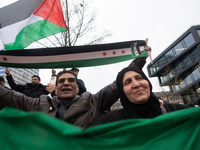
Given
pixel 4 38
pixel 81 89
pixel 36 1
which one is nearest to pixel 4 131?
pixel 81 89

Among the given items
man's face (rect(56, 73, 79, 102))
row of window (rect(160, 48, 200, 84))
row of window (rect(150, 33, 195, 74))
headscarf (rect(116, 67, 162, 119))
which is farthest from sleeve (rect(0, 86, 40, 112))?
row of window (rect(150, 33, 195, 74))

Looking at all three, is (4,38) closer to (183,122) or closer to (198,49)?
(183,122)

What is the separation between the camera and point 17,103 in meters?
1.89

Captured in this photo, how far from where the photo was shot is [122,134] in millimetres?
842

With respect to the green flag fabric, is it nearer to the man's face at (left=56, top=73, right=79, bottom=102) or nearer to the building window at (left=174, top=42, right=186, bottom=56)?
the man's face at (left=56, top=73, right=79, bottom=102)

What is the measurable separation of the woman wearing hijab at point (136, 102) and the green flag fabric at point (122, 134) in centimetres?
59

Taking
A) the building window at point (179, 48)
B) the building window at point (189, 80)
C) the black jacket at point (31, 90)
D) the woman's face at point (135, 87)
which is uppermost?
the building window at point (179, 48)

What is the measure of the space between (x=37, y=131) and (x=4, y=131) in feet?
1.29

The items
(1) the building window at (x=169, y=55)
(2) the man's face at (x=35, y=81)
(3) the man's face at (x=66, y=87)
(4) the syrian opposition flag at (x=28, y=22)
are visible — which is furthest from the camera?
(1) the building window at (x=169, y=55)

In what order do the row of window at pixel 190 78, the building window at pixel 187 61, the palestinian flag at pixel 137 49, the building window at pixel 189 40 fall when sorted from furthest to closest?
the building window at pixel 187 61 → the row of window at pixel 190 78 → the building window at pixel 189 40 → the palestinian flag at pixel 137 49

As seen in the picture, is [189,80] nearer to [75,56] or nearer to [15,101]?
[75,56]

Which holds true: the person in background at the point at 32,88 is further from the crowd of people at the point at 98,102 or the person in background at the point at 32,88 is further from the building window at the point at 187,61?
the building window at the point at 187,61

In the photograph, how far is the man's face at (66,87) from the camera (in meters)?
2.09

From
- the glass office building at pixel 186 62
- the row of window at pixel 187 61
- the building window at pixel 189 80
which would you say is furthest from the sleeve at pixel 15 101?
the building window at pixel 189 80
